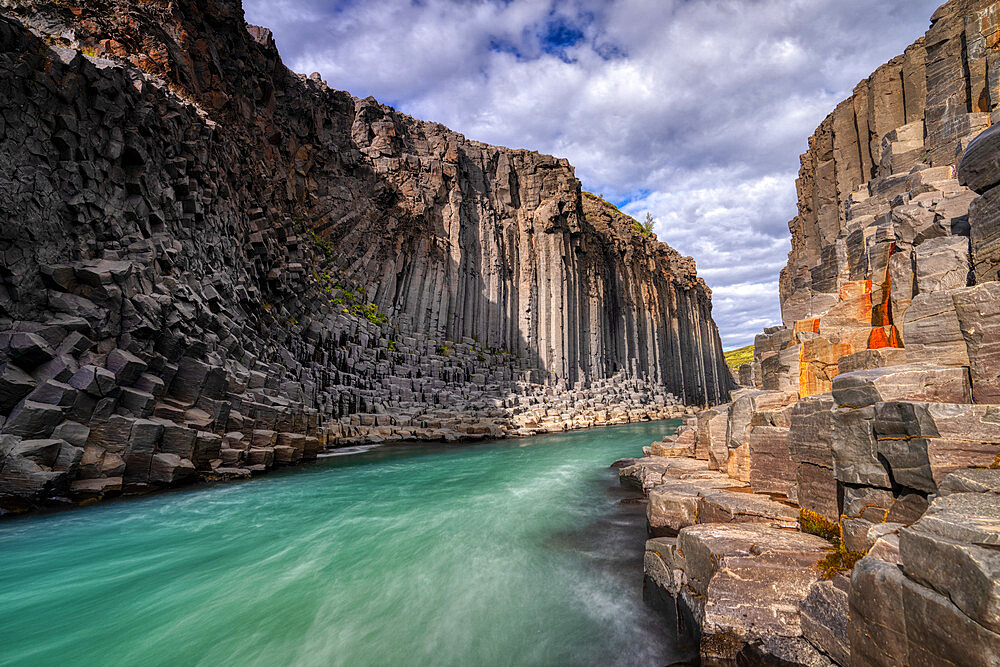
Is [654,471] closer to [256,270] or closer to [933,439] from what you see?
[933,439]

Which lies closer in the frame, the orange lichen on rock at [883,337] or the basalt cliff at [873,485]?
the basalt cliff at [873,485]

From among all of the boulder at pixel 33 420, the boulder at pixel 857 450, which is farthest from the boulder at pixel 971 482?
the boulder at pixel 33 420

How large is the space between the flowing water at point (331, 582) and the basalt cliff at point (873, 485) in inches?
38.9

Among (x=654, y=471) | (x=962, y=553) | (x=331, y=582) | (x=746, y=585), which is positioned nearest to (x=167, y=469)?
(x=331, y=582)

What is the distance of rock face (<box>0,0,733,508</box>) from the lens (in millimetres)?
11633

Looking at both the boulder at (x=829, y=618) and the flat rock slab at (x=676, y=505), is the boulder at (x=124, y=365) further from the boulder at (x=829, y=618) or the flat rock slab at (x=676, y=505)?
the boulder at (x=829, y=618)

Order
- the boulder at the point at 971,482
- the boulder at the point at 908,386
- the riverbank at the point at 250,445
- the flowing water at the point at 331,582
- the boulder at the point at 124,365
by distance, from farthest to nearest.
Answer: the boulder at the point at 124,365 → the riverbank at the point at 250,445 → the flowing water at the point at 331,582 → the boulder at the point at 908,386 → the boulder at the point at 971,482

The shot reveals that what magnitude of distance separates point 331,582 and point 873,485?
7.51 m

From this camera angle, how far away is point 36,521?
9266mm

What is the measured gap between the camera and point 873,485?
4.30 m

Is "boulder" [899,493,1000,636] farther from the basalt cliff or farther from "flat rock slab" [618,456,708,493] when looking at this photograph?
"flat rock slab" [618,456,708,493]

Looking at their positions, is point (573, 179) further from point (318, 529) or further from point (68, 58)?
point (318, 529)

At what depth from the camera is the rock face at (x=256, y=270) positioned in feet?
38.2

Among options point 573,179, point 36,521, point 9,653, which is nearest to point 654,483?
point 9,653
